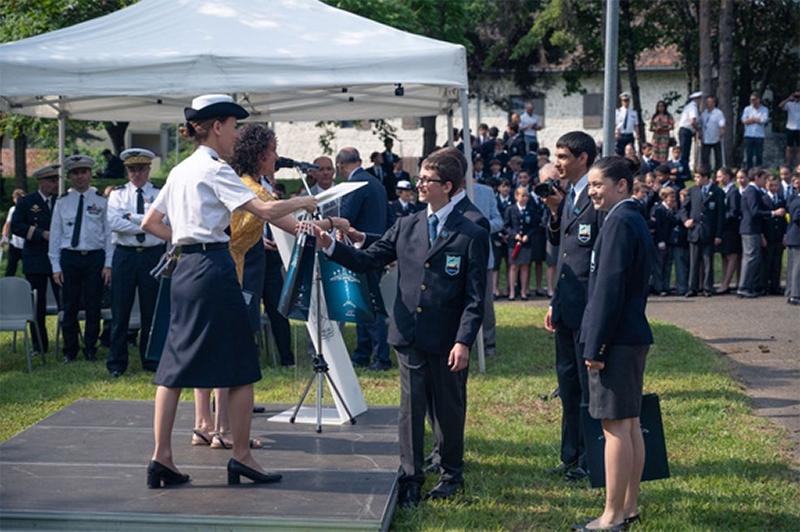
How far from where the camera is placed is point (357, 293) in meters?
7.97

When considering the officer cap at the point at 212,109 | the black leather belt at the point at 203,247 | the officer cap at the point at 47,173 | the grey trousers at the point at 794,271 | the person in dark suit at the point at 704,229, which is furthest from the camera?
the person in dark suit at the point at 704,229

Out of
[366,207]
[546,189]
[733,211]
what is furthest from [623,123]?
[546,189]

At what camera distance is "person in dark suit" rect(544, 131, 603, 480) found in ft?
23.5

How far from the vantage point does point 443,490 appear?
6.97 m

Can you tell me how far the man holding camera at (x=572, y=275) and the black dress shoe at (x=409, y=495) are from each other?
1.17m

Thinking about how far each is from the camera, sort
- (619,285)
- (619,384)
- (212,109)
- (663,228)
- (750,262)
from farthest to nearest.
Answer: (663,228), (750,262), (212,109), (619,384), (619,285)

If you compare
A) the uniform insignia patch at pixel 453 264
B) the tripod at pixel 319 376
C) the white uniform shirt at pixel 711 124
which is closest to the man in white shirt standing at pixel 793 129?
the white uniform shirt at pixel 711 124

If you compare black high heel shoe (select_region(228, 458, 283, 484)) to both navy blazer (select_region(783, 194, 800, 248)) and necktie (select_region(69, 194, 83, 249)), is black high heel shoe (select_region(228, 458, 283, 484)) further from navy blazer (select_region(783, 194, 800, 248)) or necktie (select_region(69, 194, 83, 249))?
navy blazer (select_region(783, 194, 800, 248))

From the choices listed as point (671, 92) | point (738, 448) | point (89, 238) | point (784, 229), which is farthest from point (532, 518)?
point (671, 92)

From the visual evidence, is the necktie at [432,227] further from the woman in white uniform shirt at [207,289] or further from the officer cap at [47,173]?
the officer cap at [47,173]

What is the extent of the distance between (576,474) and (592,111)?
41.8 m

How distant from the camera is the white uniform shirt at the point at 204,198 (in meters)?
6.35

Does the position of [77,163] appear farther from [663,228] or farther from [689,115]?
[689,115]

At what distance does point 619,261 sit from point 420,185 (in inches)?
56.1
